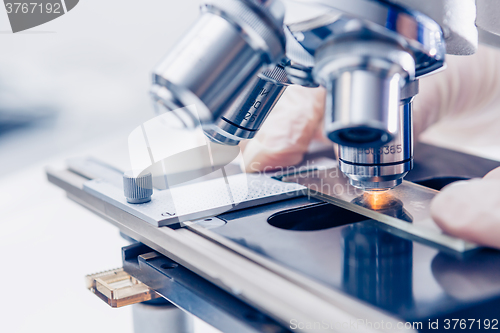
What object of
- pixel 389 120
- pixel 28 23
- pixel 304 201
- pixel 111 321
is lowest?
pixel 111 321

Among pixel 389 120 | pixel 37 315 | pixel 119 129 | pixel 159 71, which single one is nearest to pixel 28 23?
pixel 119 129

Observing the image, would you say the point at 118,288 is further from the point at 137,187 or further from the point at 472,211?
the point at 472,211

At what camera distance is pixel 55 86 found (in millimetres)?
2133

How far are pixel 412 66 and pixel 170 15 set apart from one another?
194 centimetres

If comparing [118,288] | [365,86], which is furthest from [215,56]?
[118,288]

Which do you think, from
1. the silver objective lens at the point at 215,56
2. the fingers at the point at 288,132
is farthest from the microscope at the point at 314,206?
the fingers at the point at 288,132

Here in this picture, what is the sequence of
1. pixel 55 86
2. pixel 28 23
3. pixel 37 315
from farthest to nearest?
pixel 55 86 < pixel 28 23 < pixel 37 315

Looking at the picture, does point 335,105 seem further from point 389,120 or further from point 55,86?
point 55,86

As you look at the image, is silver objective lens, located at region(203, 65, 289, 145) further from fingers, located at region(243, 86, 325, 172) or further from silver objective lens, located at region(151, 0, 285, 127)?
fingers, located at region(243, 86, 325, 172)

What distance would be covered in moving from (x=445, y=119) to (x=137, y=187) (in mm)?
1027

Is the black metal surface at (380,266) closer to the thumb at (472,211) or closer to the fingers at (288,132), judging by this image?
the thumb at (472,211)

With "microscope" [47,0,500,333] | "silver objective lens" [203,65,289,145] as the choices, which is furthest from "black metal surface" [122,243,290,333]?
"silver objective lens" [203,65,289,145]

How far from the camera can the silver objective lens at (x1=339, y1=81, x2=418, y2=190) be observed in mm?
604

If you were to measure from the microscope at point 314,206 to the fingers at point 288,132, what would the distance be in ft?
0.53
